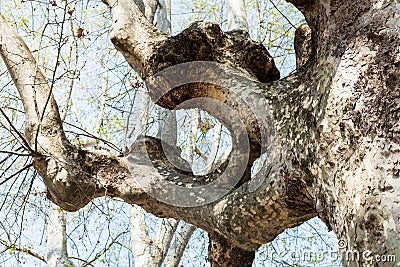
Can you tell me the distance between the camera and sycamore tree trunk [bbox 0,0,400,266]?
175 cm

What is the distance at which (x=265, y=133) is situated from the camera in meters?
2.66

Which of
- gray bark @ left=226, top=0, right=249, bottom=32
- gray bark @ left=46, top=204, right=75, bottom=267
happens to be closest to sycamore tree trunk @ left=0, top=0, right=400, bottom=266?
gray bark @ left=226, top=0, right=249, bottom=32

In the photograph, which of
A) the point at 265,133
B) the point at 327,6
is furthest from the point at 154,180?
the point at 327,6

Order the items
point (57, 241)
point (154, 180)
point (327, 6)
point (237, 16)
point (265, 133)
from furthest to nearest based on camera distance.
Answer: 1. point (57, 241)
2. point (237, 16)
3. point (154, 180)
4. point (265, 133)
5. point (327, 6)

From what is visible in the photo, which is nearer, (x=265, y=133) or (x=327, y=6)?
(x=327, y=6)


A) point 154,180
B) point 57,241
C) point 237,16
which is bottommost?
point 154,180

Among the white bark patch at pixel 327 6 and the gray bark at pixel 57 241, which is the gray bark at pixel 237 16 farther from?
the gray bark at pixel 57 241

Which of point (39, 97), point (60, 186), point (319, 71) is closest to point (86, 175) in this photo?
point (60, 186)

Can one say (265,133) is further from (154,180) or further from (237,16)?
(237,16)

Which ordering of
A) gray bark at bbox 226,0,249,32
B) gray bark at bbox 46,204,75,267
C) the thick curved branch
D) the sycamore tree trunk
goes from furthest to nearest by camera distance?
gray bark at bbox 46,204,75,267
gray bark at bbox 226,0,249,32
the thick curved branch
the sycamore tree trunk

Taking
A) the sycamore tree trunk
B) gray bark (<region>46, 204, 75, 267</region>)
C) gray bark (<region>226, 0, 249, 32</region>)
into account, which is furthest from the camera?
gray bark (<region>46, 204, 75, 267</region>)

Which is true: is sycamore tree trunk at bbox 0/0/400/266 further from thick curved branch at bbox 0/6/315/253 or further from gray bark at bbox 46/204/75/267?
gray bark at bbox 46/204/75/267

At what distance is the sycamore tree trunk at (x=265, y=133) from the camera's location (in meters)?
1.75

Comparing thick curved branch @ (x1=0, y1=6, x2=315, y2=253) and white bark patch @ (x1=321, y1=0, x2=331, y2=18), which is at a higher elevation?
white bark patch @ (x1=321, y1=0, x2=331, y2=18)
